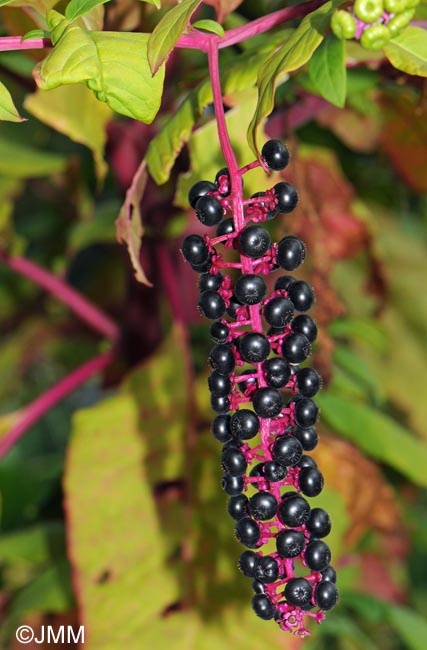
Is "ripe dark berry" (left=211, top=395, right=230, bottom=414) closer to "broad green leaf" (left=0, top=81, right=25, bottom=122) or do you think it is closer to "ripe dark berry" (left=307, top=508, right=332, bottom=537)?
"ripe dark berry" (left=307, top=508, right=332, bottom=537)

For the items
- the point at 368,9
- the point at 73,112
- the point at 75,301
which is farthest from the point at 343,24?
the point at 75,301

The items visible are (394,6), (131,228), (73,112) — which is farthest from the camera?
(73,112)

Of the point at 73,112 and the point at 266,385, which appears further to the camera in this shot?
the point at 73,112

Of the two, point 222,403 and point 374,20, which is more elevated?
point 374,20

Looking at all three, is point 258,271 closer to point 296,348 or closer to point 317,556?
point 296,348

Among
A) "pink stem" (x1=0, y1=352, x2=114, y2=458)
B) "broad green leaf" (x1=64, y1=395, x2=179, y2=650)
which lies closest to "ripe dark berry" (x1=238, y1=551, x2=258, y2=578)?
"broad green leaf" (x1=64, y1=395, x2=179, y2=650)

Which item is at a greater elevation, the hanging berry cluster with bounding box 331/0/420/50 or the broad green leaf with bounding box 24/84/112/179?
the hanging berry cluster with bounding box 331/0/420/50

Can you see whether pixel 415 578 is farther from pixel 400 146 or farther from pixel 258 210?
pixel 258 210
